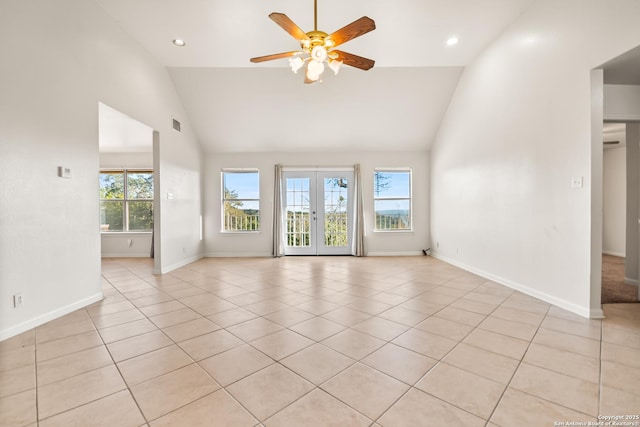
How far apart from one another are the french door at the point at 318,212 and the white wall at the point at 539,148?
9.03ft

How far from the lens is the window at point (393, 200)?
6.82 metres

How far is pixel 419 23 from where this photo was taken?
361 centimetres

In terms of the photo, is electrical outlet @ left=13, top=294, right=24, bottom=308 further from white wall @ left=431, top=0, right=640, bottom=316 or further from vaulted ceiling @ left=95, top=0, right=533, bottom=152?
white wall @ left=431, top=0, right=640, bottom=316

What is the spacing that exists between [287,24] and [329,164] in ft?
14.4

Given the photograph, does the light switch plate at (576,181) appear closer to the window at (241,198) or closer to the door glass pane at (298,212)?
the door glass pane at (298,212)

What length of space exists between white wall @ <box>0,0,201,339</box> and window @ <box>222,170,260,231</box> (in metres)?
2.92

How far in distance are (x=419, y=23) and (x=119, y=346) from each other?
15.8ft

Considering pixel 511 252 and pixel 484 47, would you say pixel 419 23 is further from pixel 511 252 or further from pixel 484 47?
pixel 511 252

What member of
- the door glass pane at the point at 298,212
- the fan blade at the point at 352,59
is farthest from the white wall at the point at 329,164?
the fan blade at the point at 352,59

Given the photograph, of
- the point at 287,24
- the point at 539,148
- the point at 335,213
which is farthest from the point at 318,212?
the point at 287,24

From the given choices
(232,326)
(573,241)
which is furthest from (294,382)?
(573,241)

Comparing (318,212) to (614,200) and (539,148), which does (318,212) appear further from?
(614,200)

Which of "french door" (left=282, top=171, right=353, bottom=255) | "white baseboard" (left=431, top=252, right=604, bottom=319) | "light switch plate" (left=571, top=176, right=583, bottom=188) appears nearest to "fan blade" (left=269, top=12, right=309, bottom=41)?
"light switch plate" (left=571, top=176, right=583, bottom=188)

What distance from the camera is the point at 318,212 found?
22.5 ft
